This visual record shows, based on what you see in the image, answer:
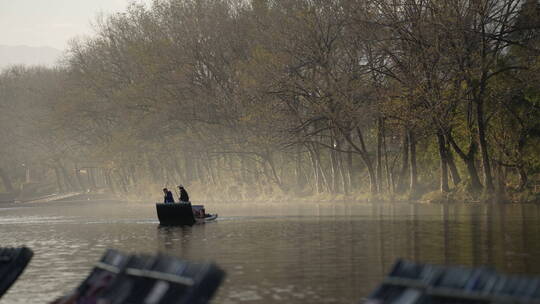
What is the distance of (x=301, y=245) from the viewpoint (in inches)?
1235

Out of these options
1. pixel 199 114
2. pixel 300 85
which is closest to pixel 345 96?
pixel 300 85

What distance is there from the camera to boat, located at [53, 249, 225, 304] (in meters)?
10.0

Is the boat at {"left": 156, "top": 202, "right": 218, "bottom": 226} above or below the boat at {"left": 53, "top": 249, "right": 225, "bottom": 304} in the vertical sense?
above

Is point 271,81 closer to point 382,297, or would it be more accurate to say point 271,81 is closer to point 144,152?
point 144,152

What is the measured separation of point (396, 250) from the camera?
28.1 metres

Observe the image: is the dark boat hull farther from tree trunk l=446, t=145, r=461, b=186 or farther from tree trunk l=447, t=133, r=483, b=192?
tree trunk l=446, t=145, r=461, b=186

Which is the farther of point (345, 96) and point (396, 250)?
point (345, 96)

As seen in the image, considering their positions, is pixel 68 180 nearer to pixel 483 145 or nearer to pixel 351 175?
pixel 351 175

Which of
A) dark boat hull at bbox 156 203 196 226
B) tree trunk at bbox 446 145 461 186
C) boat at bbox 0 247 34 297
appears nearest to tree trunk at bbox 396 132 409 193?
tree trunk at bbox 446 145 461 186

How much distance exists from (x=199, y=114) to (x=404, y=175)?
21746 millimetres

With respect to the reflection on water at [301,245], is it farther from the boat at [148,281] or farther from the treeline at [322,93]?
the treeline at [322,93]

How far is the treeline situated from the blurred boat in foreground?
45116 mm

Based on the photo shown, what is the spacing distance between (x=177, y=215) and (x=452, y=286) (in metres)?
39.8

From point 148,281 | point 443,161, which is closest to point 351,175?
point 443,161
